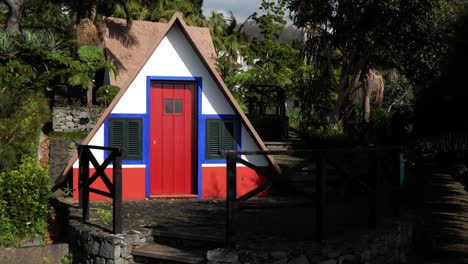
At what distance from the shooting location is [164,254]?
7395 millimetres

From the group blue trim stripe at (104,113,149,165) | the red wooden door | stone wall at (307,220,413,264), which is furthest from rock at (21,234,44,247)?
stone wall at (307,220,413,264)

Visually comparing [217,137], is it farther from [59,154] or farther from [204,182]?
[59,154]

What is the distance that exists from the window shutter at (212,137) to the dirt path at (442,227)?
431 centimetres

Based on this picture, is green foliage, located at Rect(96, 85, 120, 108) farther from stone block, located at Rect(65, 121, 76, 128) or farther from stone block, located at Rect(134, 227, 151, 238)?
stone block, located at Rect(134, 227, 151, 238)

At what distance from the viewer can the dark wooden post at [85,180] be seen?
8.94 meters

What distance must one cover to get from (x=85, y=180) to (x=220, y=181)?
3.52m

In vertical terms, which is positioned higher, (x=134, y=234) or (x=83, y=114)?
(x=83, y=114)

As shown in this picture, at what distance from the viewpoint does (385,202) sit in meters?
11.0

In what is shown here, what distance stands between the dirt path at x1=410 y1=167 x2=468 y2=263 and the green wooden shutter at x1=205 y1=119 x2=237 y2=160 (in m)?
4.16

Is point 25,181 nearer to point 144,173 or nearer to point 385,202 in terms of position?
point 144,173

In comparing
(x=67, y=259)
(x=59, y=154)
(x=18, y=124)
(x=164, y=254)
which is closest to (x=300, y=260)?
(x=164, y=254)

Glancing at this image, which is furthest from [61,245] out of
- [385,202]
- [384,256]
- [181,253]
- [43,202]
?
[385,202]

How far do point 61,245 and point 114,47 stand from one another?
14.4 m

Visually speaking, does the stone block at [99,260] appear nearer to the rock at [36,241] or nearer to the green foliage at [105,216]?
the green foliage at [105,216]
